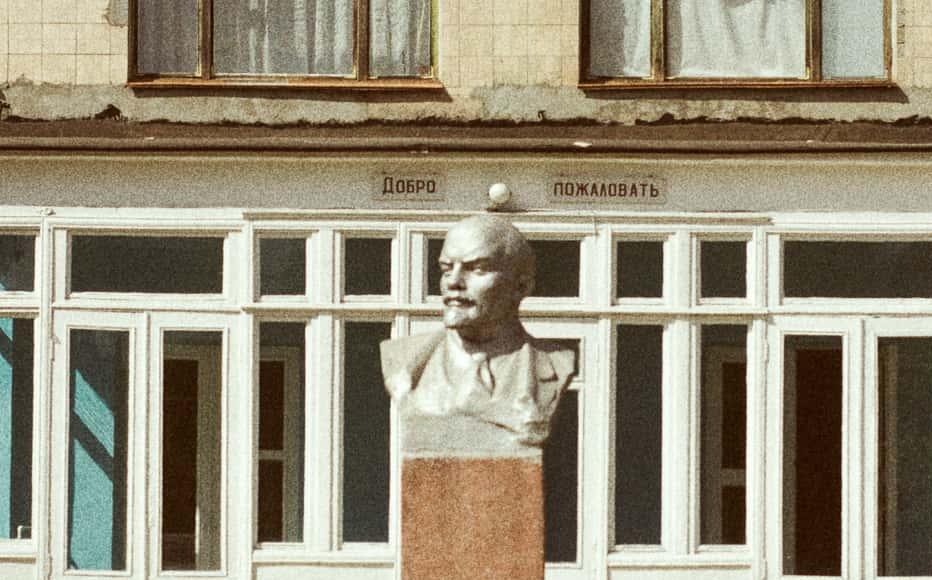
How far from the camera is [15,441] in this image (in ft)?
71.1

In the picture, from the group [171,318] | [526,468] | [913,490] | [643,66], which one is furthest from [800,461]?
[526,468]

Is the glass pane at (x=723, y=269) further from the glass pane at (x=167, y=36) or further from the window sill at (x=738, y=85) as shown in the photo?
the glass pane at (x=167, y=36)

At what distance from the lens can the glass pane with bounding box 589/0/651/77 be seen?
2158 cm

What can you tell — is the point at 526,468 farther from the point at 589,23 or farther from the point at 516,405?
the point at 589,23

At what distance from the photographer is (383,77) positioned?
21578 millimetres

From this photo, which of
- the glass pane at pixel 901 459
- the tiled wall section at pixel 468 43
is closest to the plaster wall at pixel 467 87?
the tiled wall section at pixel 468 43

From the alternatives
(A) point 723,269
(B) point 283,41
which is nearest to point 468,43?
(B) point 283,41

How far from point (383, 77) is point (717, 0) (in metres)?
2.28

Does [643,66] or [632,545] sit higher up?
[643,66]

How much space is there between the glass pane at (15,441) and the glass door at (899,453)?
218 inches

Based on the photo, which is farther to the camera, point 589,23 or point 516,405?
point 589,23

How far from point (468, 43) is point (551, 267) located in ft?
5.17

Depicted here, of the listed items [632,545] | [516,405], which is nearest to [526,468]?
[516,405]

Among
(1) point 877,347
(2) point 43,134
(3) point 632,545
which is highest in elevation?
(2) point 43,134
